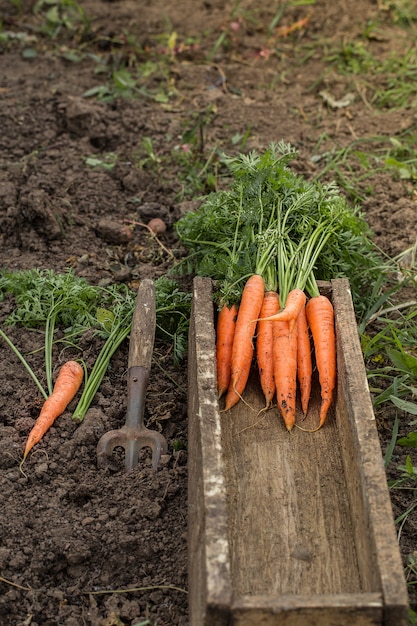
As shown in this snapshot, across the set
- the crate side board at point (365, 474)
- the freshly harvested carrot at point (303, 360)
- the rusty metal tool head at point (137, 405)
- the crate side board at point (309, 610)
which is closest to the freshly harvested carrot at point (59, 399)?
the rusty metal tool head at point (137, 405)

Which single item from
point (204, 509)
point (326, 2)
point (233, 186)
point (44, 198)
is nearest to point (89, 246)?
point (44, 198)

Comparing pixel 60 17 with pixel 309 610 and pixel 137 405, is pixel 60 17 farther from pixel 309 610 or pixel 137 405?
pixel 309 610

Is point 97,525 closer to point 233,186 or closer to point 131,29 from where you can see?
point 233,186

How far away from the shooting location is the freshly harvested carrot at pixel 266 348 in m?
3.85

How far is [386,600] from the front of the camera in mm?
2770

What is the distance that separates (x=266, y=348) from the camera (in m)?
3.89

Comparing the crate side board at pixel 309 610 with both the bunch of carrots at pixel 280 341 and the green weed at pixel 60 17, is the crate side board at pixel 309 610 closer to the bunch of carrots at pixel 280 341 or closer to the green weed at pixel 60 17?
the bunch of carrots at pixel 280 341

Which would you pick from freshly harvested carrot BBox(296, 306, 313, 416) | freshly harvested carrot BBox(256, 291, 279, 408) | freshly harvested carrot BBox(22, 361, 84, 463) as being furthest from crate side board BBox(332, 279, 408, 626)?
freshly harvested carrot BBox(22, 361, 84, 463)

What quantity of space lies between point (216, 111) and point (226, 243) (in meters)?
2.17

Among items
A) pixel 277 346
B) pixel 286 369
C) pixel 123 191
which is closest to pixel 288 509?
pixel 286 369

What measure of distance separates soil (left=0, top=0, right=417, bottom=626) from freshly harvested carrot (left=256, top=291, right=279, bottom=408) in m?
0.41

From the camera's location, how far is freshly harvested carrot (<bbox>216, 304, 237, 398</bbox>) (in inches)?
152

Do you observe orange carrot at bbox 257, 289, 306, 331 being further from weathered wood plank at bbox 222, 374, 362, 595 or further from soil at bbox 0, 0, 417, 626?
soil at bbox 0, 0, 417, 626

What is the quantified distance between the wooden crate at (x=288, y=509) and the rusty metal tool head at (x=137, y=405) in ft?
0.62
